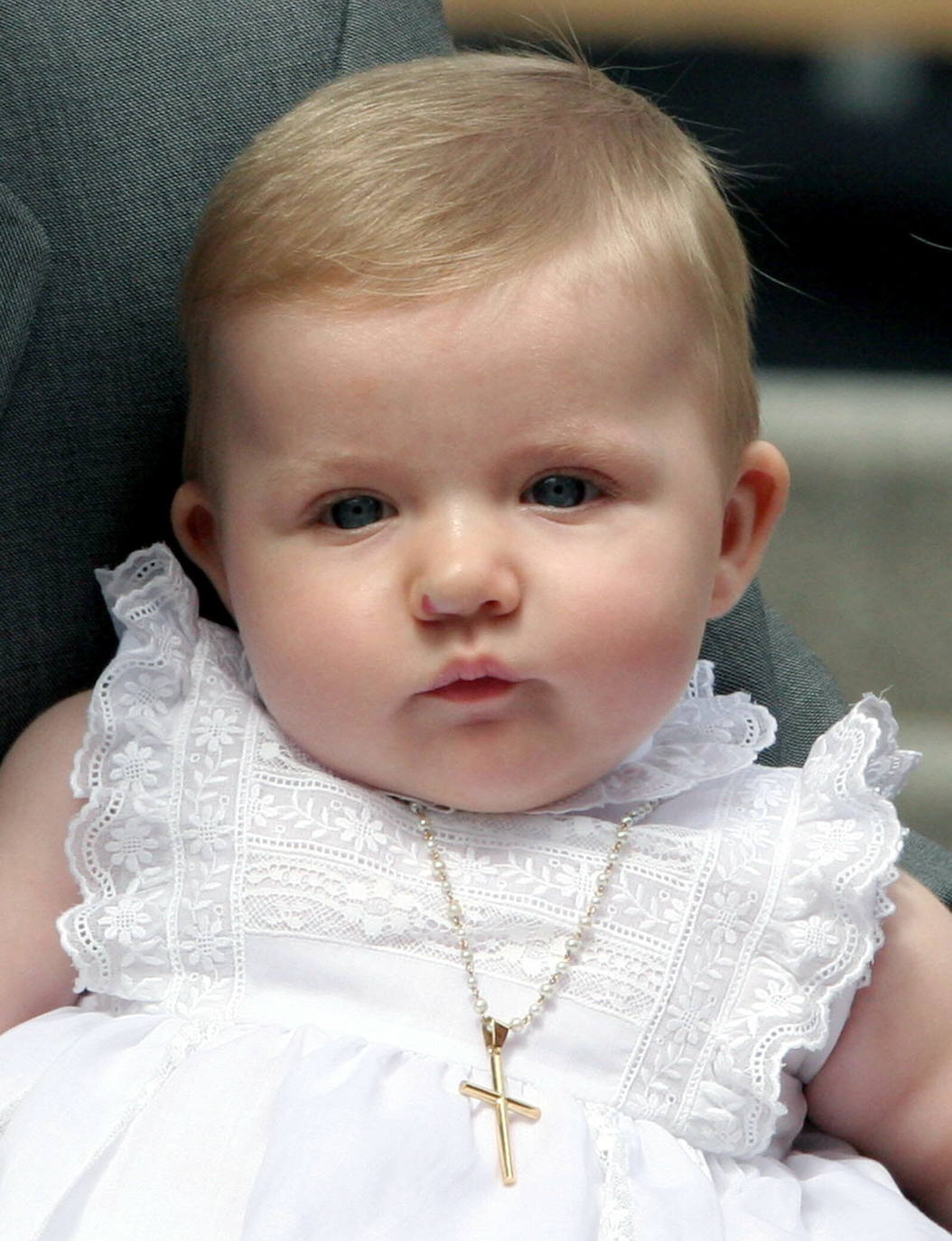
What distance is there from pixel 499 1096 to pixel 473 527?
0.99 feet

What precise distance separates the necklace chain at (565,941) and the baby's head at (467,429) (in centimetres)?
4

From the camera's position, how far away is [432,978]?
38.2 inches

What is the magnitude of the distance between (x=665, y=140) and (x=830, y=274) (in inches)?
76.2

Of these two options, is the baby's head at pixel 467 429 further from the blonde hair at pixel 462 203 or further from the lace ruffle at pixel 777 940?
the lace ruffle at pixel 777 940

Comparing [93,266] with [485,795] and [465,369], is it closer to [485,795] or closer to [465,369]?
[465,369]

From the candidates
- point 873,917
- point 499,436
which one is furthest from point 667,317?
point 873,917

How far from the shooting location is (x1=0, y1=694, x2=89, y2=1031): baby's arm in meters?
1.00

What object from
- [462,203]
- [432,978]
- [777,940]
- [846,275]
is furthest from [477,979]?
[846,275]

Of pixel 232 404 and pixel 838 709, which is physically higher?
pixel 232 404

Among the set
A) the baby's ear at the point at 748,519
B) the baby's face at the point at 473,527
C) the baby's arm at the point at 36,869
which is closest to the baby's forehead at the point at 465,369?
the baby's face at the point at 473,527

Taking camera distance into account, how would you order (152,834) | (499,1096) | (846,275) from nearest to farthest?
(499,1096) → (152,834) → (846,275)

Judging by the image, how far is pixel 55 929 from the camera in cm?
101

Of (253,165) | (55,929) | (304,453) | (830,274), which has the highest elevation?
(253,165)

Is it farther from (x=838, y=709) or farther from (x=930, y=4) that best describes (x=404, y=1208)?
(x=930, y=4)
